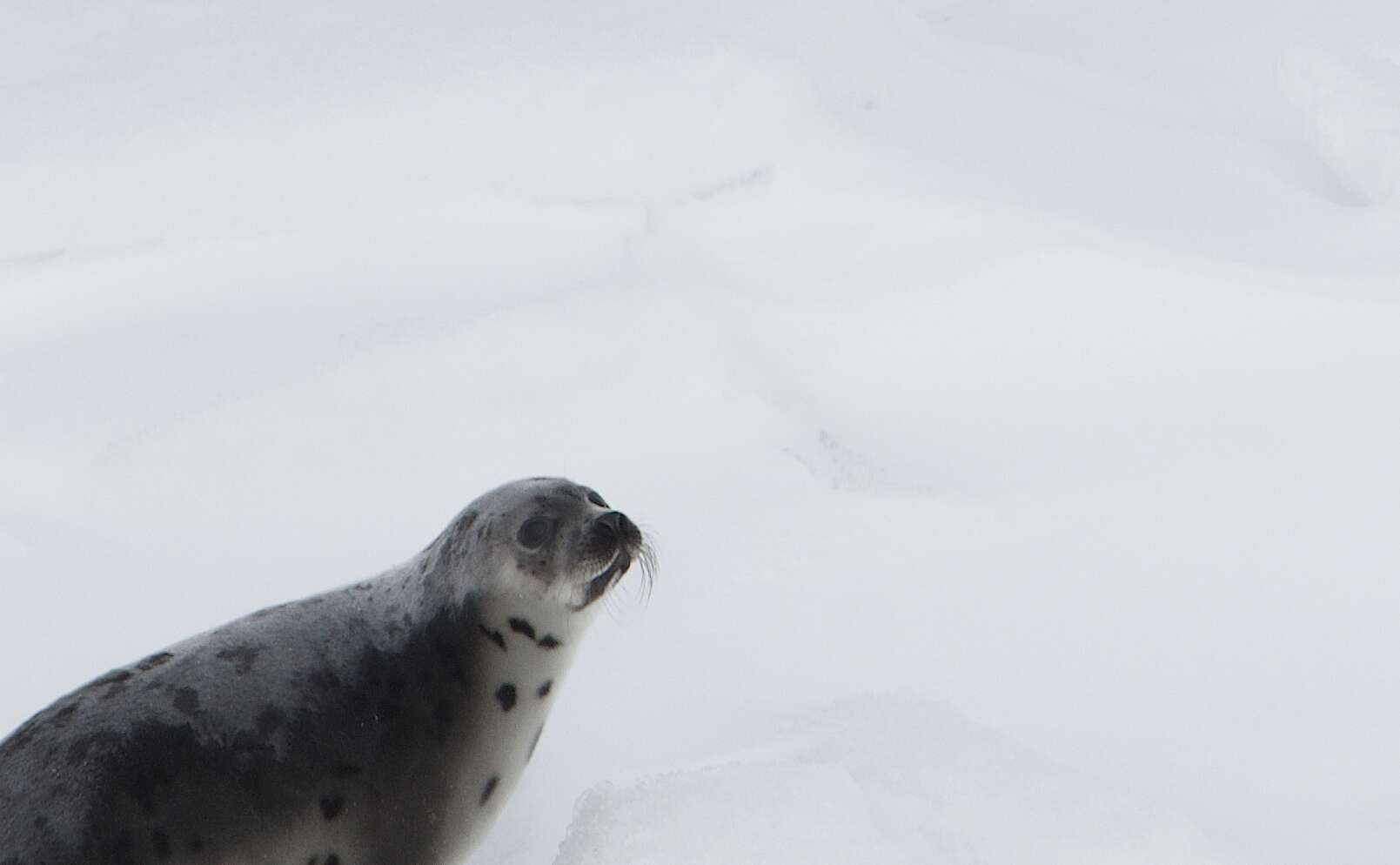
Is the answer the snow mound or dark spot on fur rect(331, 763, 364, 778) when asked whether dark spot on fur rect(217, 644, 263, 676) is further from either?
the snow mound

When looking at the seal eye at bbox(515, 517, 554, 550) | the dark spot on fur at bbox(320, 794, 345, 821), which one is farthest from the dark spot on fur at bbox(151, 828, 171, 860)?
the seal eye at bbox(515, 517, 554, 550)

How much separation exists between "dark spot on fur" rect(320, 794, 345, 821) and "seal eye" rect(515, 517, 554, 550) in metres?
0.55

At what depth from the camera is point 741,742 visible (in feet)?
9.82

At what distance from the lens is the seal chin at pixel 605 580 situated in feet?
8.79

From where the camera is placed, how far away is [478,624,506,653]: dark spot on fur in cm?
272

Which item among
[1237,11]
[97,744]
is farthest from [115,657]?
[1237,11]

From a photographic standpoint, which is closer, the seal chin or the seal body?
the seal body

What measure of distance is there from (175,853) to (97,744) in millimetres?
210

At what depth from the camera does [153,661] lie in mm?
2479

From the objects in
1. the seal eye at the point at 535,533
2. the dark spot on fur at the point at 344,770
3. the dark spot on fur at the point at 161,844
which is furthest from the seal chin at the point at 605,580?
the dark spot on fur at the point at 161,844

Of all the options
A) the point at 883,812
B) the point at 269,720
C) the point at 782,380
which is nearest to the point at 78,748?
the point at 269,720

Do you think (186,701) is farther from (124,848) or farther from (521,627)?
(521,627)

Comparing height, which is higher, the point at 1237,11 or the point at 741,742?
the point at 1237,11

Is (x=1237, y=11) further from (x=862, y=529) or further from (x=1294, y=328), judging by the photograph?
(x=862, y=529)
